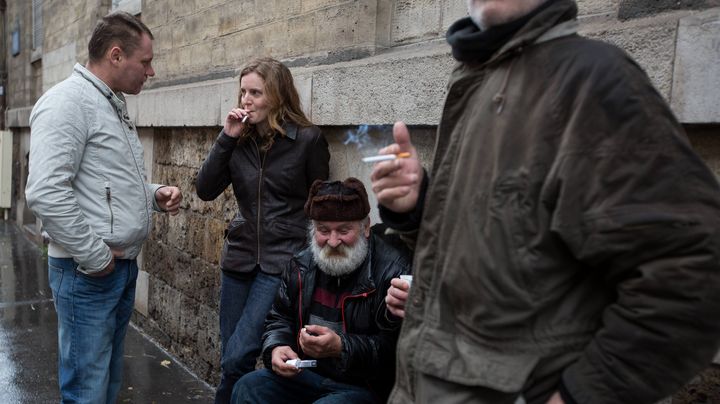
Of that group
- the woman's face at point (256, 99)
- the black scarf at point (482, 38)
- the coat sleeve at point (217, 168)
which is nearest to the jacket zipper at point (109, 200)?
the coat sleeve at point (217, 168)

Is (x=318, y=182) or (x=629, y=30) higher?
(x=629, y=30)

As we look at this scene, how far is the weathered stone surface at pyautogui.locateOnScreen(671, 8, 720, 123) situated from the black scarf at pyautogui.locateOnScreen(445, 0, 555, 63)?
0.65 meters

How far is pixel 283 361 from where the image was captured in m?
2.79

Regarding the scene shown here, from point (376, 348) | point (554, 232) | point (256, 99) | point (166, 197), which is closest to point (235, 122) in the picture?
point (256, 99)

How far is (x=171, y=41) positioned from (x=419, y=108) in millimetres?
3950

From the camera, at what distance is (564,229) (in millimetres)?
1252

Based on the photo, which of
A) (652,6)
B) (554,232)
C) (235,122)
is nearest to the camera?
(554,232)

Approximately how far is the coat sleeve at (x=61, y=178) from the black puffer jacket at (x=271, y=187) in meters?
0.70

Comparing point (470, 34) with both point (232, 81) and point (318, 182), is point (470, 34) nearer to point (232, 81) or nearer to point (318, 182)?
point (318, 182)

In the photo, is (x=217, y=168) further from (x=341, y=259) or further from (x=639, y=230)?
(x=639, y=230)

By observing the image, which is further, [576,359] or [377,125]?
[377,125]

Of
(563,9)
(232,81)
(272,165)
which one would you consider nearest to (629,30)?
(563,9)

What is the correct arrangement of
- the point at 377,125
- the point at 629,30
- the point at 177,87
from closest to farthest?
1. the point at 629,30
2. the point at 377,125
3. the point at 177,87

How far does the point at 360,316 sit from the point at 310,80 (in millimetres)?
1544
